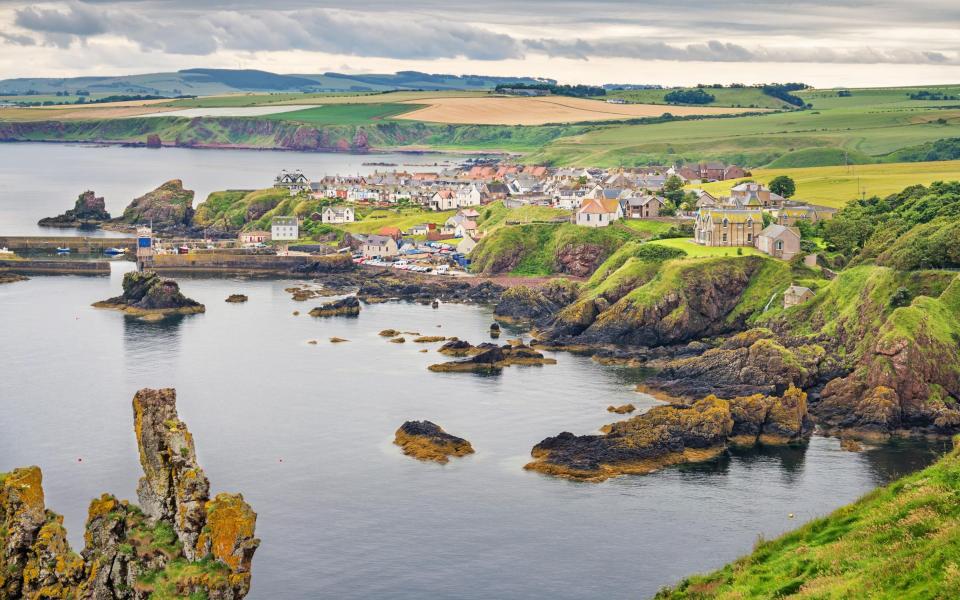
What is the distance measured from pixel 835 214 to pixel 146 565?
3817 inches

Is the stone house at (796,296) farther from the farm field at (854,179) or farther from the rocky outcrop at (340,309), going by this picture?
the farm field at (854,179)

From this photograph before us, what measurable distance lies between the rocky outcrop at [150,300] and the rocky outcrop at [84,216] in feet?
223

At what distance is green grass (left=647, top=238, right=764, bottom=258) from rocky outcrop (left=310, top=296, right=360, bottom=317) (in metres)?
26.5

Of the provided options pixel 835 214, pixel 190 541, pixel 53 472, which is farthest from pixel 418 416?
pixel 835 214

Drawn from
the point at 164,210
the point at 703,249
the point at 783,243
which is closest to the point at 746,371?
the point at 783,243

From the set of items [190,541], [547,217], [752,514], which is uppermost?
[547,217]

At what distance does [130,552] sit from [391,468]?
94.3 feet

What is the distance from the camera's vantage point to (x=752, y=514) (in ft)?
189

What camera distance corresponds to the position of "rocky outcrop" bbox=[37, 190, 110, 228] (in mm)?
176250

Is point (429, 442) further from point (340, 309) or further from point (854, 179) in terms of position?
point (854, 179)

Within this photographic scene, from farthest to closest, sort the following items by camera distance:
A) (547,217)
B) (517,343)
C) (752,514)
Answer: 1. (547,217)
2. (517,343)
3. (752,514)

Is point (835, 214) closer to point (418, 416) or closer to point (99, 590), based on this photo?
point (418, 416)

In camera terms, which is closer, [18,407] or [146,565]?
[146,565]

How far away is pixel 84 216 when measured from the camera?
18075 cm
